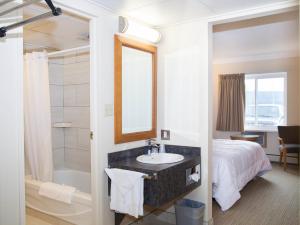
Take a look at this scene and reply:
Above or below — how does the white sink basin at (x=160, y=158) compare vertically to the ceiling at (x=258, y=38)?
below

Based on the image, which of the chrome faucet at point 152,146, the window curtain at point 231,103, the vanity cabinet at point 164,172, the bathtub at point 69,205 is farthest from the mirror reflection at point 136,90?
the window curtain at point 231,103

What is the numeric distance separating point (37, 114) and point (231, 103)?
4254mm

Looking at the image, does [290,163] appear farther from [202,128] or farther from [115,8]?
[115,8]

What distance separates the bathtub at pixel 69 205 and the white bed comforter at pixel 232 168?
5.24ft

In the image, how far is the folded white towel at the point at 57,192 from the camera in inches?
107

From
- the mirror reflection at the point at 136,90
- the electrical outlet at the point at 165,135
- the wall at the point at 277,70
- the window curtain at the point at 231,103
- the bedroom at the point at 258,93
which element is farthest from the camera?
the window curtain at the point at 231,103

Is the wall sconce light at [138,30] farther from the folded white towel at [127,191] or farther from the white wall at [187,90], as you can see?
the folded white towel at [127,191]

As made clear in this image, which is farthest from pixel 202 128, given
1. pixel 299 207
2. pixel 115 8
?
pixel 299 207

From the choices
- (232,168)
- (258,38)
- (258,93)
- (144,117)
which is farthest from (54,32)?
(258,93)

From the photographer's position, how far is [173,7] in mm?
2264

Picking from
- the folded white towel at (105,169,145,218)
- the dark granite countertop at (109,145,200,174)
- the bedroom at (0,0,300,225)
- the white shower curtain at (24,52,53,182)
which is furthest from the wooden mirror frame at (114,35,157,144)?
the white shower curtain at (24,52,53,182)

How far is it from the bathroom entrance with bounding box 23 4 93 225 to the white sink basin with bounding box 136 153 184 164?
66 cm

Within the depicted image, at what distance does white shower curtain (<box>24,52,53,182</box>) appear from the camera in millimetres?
3156

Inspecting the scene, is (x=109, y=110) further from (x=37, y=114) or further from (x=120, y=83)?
(x=37, y=114)
